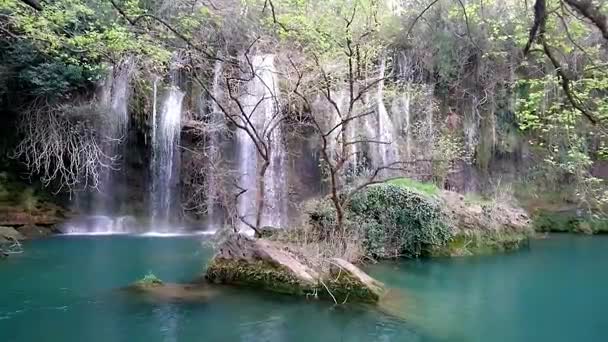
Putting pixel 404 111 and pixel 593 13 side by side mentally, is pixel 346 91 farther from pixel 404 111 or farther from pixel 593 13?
pixel 593 13

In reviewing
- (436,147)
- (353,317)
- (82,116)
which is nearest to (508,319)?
(353,317)

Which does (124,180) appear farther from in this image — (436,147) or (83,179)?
(436,147)

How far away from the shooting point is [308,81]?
569 inches

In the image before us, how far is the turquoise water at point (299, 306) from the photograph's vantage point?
7.12 metres

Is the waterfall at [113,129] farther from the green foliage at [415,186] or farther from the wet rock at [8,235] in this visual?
the green foliage at [415,186]

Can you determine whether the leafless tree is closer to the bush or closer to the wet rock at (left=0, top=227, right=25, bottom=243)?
the wet rock at (left=0, top=227, right=25, bottom=243)

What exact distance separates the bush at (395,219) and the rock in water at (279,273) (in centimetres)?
317

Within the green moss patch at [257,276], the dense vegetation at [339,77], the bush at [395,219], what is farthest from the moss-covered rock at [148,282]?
the bush at [395,219]

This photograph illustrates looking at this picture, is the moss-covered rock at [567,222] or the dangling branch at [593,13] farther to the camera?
the moss-covered rock at [567,222]

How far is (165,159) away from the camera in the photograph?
17.8 metres

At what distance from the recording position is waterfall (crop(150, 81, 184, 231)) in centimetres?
1770

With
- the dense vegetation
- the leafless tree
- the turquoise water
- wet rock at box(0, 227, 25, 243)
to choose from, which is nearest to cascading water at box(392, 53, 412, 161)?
the dense vegetation

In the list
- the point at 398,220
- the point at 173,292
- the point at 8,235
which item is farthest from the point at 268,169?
the point at 173,292

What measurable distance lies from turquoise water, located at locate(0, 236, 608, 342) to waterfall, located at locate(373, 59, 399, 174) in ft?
20.5
